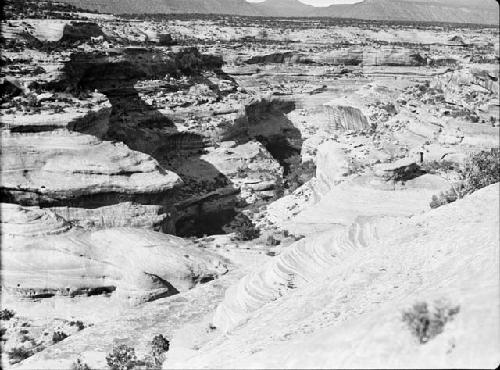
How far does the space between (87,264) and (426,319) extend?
14016 millimetres

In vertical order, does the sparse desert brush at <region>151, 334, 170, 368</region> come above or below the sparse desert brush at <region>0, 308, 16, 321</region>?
above

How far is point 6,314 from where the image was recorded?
1827 centimetres

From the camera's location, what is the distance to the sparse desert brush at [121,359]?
11352 millimetres

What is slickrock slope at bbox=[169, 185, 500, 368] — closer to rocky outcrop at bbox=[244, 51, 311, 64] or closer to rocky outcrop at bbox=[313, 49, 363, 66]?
rocky outcrop at bbox=[244, 51, 311, 64]

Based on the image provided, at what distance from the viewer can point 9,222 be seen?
19.5 m

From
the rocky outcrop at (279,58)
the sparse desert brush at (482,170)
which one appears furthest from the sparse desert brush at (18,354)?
the rocky outcrop at (279,58)

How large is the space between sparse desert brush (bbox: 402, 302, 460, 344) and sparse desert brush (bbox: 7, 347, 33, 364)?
1225 cm

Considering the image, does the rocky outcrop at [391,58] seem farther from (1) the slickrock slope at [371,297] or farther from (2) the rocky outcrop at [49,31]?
(1) the slickrock slope at [371,297]

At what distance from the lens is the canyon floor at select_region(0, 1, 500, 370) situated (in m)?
8.93

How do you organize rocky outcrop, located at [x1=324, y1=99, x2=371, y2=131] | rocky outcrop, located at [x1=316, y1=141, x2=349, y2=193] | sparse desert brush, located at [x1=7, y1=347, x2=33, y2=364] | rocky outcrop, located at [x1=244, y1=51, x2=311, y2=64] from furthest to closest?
rocky outcrop, located at [x1=244, y1=51, x2=311, y2=64] < rocky outcrop, located at [x1=324, y1=99, x2=371, y2=131] < rocky outcrop, located at [x1=316, y1=141, x2=349, y2=193] < sparse desert brush, located at [x1=7, y1=347, x2=33, y2=364]

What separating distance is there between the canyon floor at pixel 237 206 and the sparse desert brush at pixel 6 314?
2.0 inches

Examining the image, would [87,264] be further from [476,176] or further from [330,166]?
[330,166]

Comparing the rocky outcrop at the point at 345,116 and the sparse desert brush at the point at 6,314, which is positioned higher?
the rocky outcrop at the point at 345,116

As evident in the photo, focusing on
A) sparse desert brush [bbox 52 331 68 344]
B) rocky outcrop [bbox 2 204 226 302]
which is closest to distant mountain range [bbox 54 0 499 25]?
rocky outcrop [bbox 2 204 226 302]
